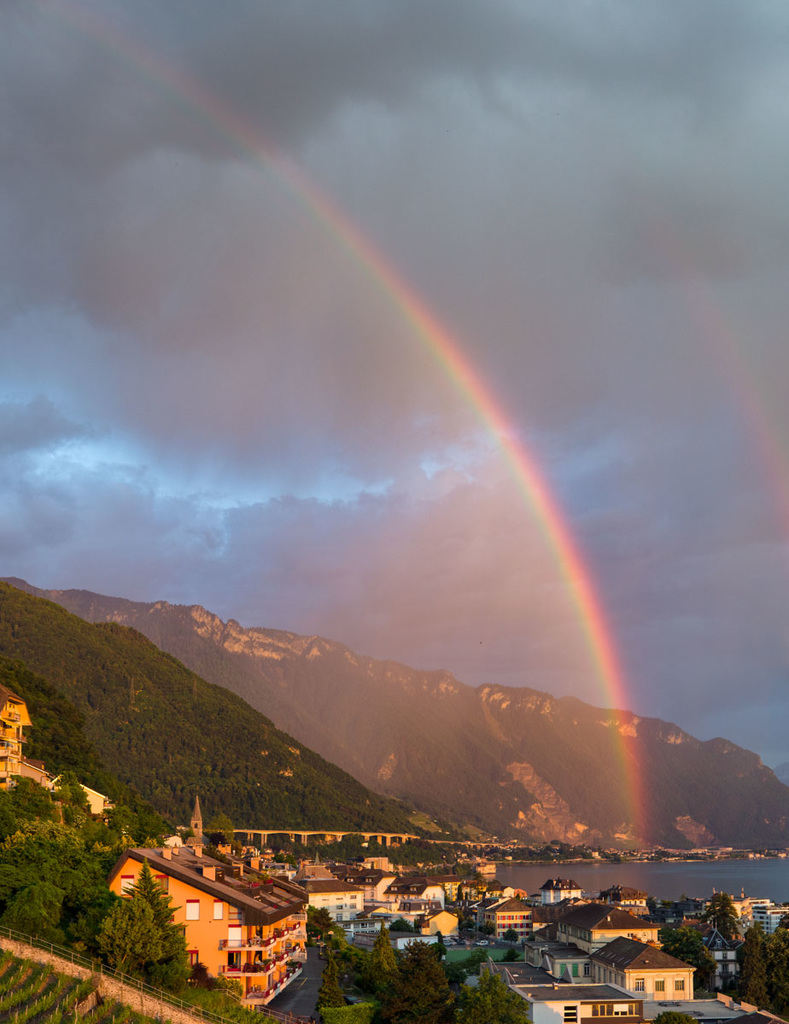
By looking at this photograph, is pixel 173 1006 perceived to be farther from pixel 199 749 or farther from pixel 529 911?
pixel 199 749

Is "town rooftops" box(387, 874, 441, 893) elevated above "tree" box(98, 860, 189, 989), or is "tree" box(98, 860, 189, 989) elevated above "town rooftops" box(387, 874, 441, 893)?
"tree" box(98, 860, 189, 989)

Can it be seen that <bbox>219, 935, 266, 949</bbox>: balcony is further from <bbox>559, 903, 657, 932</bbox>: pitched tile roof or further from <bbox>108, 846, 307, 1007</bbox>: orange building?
<bbox>559, 903, 657, 932</bbox>: pitched tile roof

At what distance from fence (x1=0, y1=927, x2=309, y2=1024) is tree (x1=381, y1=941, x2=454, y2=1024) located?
1092cm

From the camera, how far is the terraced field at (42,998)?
26.0 meters

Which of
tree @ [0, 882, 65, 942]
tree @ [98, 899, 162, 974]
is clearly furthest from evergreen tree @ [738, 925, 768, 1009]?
tree @ [0, 882, 65, 942]

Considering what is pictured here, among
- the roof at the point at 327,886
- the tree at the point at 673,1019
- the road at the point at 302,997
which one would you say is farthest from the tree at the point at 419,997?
the roof at the point at 327,886

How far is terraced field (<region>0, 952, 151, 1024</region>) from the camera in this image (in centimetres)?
2597

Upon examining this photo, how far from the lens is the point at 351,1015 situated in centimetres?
3822

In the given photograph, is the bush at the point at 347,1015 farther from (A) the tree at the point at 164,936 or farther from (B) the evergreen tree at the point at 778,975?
(B) the evergreen tree at the point at 778,975

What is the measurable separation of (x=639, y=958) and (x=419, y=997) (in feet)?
74.4

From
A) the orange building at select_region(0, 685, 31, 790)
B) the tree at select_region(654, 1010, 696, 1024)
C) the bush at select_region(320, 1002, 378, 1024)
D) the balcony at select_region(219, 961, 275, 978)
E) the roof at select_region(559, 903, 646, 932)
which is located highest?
the orange building at select_region(0, 685, 31, 790)

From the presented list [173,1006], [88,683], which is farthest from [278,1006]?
[88,683]

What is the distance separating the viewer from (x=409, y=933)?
83438 millimetres

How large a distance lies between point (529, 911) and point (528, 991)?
2513 inches
